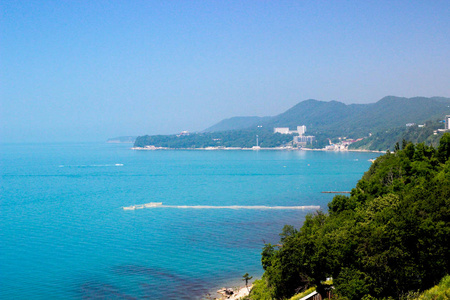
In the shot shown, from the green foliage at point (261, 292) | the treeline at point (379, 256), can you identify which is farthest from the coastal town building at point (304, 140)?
the treeline at point (379, 256)

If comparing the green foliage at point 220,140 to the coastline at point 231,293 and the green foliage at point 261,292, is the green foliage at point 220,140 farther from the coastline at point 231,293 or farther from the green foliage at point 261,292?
the green foliage at point 261,292

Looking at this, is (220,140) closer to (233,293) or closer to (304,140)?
(304,140)

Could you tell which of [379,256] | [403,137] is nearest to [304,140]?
[403,137]

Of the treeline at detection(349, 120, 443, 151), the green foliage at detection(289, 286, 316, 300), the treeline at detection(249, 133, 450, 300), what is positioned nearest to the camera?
the treeline at detection(249, 133, 450, 300)

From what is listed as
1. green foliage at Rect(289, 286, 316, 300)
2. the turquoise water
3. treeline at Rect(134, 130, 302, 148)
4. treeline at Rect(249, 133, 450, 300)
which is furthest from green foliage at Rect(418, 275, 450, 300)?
treeline at Rect(134, 130, 302, 148)

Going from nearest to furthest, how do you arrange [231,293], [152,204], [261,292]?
1. [261,292]
2. [231,293]
3. [152,204]

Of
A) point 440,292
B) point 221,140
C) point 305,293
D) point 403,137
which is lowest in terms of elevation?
point 305,293

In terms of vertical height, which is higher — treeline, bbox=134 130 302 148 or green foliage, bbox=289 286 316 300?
treeline, bbox=134 130 302 148

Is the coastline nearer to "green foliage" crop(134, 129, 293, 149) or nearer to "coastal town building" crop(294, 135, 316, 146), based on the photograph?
"green foliage" crop(134, 129, 293, 149)

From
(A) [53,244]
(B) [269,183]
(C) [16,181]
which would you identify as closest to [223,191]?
(B) [269,183]
